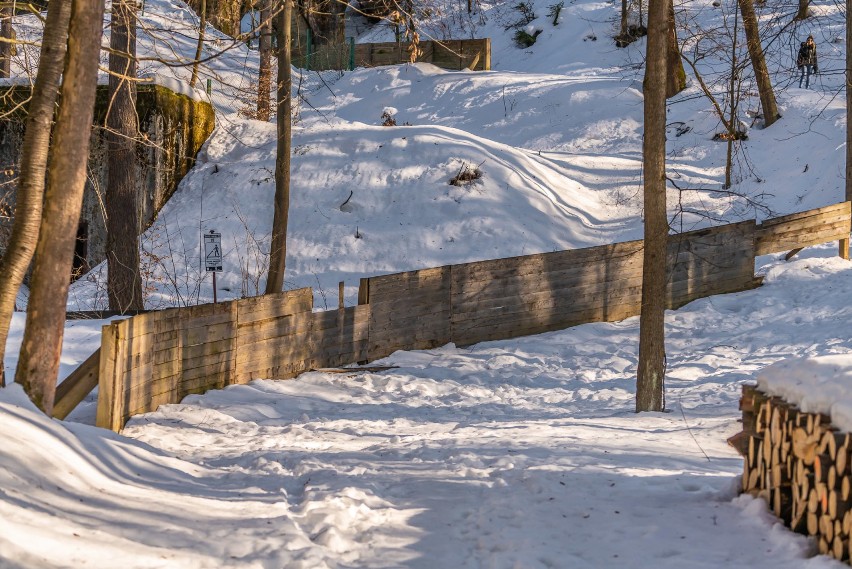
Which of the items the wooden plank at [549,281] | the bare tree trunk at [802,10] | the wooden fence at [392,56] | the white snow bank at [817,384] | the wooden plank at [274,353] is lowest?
the wooden plank at [274,353]

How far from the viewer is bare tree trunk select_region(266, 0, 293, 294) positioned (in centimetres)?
1557

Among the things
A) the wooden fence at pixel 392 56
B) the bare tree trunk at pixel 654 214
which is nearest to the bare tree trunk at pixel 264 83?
the wooden fence at pixel 392 56

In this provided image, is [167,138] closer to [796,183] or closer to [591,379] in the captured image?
[591,379]

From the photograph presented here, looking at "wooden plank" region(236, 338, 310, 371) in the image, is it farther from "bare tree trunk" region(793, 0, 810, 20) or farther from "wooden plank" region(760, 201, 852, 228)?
"wooden plank" region(760, 201, 852, 228)

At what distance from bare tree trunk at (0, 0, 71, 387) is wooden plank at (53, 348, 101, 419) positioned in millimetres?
1787

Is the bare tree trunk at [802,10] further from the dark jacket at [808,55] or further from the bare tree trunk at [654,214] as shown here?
the dark jacket at [808,55]

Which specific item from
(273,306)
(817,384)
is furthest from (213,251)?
(817,384)

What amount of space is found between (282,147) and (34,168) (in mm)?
8261

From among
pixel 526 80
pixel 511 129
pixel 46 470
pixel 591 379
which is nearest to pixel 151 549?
pixel 46 470

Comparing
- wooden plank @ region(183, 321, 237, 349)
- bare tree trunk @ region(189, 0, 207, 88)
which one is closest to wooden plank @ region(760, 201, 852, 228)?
bare tree trunk @ region(189, 0, 207, 88)

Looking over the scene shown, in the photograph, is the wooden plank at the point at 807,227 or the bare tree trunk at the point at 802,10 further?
the wooden plank at the point at 807,227

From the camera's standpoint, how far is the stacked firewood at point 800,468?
5.02 m

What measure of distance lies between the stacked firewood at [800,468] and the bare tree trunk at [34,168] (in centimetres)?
567

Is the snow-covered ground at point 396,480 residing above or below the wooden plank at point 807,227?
below
